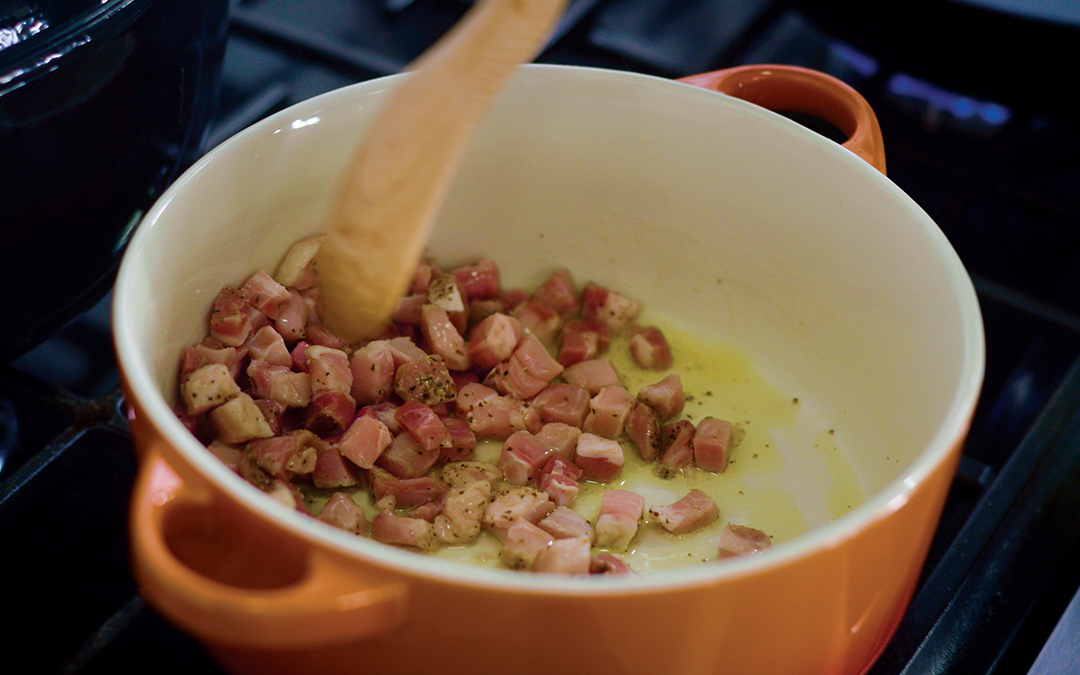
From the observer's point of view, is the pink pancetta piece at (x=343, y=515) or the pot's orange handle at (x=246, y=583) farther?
the pink pancetta piece at (x=343, y=515)

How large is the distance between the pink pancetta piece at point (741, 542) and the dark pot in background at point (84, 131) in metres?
0.50

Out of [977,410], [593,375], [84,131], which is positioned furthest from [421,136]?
[977,410]

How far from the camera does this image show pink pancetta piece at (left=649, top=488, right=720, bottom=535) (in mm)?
710

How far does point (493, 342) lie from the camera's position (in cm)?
83

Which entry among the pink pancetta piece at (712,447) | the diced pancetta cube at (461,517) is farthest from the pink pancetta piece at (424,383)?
the pink pancetta piece at (712,447)

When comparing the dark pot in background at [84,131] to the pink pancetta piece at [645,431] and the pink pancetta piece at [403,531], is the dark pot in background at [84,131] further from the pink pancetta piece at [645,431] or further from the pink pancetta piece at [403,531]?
the pink pancetta piece at [645,431]

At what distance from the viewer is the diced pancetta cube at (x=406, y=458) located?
2.45 feet

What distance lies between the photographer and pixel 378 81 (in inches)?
30.9

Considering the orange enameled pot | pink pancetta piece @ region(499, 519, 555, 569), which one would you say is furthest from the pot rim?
pink pancetta piece @ region(499, 519, 555, 569)

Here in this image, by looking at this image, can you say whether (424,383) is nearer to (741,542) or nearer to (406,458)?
(406,458)

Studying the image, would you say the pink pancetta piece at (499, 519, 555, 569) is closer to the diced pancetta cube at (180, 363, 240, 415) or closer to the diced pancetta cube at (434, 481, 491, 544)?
the diced pancetta cube at (434, 481, 491, 544)

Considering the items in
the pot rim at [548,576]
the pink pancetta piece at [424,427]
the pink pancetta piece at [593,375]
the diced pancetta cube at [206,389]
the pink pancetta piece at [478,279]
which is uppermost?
the pot rim at [548,576]

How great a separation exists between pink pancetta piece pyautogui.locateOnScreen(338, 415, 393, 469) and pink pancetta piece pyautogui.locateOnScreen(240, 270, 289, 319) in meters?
0.13

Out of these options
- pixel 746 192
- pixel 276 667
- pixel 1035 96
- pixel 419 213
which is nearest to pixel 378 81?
pixel 419 213
